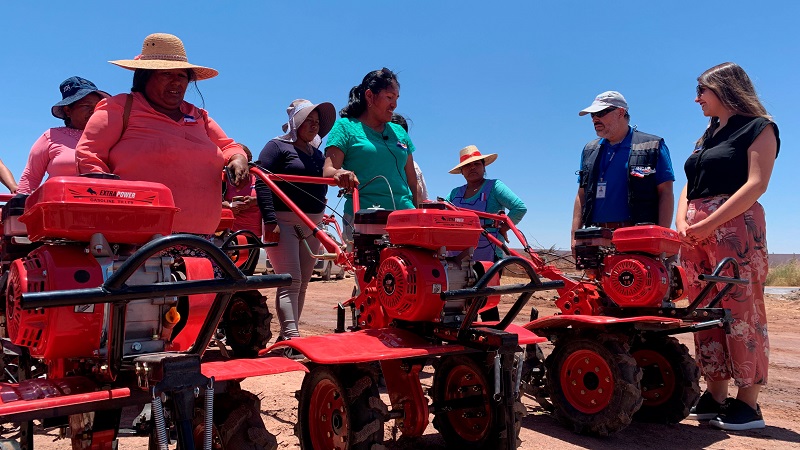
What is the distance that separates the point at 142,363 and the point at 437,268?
175 cm

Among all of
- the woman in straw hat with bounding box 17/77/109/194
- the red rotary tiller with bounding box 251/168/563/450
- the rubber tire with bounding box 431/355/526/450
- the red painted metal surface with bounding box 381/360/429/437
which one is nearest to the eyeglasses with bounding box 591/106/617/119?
the red rotary tiller with bounding box 251/168/563/450

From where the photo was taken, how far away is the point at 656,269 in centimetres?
455

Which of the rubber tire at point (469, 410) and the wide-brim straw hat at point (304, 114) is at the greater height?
the wide-brim straw hat at point (304, 114)

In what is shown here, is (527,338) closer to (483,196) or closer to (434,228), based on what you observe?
(434,228)

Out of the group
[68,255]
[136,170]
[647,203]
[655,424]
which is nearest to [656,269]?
[647,203]

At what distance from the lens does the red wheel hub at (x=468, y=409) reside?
348 centimetres

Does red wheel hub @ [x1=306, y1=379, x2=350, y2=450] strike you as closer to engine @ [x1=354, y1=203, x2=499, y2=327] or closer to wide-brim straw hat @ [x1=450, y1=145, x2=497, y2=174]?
engine @ [x1=354, y1=203, x2=499, y2=327]

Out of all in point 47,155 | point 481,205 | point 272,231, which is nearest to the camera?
point 47,155

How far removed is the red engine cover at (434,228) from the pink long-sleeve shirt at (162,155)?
979 mm

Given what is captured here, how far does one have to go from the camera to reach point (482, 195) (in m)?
6.56

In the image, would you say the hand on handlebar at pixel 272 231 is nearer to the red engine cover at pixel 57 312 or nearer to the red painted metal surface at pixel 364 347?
the red painted metal surface at pixel 364 347

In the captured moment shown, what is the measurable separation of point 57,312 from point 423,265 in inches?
71.3

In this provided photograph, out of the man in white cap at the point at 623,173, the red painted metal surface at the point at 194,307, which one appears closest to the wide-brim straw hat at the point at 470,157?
the man in white cap at the point at 623,173

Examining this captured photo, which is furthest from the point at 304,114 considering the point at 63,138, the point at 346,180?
the point at 63,138
